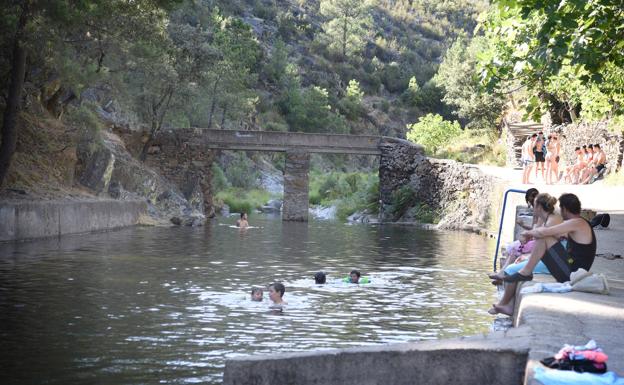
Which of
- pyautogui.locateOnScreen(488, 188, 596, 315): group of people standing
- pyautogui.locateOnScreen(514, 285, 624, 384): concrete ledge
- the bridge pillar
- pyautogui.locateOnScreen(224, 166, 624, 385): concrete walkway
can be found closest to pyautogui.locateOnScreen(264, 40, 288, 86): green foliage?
the bridge pillar

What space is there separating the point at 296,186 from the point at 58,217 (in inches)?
959

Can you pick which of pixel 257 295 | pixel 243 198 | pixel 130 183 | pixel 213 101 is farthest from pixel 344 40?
pixel 257 295

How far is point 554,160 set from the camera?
33.7m

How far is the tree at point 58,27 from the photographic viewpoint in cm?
2384

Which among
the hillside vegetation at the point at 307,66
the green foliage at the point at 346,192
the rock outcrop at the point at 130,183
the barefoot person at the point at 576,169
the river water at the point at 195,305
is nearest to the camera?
the river water at the point at 195,305

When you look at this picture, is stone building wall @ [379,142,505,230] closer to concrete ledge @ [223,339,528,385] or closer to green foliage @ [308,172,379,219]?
green foliage @ [308,172,379,219]

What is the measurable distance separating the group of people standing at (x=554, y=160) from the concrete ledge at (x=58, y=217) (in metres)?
15.2

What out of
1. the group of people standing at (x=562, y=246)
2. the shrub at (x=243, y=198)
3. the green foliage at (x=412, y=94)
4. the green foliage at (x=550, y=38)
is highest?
the green foliage at (x=412, y=94)

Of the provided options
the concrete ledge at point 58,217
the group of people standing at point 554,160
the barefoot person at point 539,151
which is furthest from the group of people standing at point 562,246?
the group of people standing at point 554,160

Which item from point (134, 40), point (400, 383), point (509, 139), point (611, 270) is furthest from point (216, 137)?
point (400, 383)

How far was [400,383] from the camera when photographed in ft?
26.2

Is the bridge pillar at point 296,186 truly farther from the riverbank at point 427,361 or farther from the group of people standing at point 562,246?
the riverbank at point 427,361

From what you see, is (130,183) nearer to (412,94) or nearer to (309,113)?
(309,113)

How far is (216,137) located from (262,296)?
37621 mm
